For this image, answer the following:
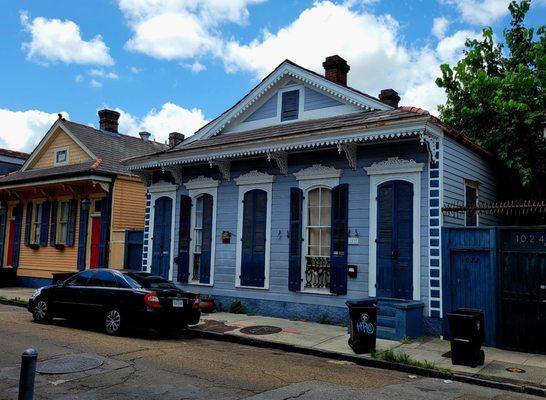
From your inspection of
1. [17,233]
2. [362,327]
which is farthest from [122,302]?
[17,233]

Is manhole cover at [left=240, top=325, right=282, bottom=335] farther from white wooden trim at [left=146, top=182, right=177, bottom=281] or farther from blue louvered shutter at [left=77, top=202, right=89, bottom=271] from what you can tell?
blue louvered shutter at [left=77, top=202, right=89, bottom=271]

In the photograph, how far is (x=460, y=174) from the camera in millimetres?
12625

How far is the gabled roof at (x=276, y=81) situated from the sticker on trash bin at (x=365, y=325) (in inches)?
249

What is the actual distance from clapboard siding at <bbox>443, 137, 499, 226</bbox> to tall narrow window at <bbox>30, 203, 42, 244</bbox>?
1812cm

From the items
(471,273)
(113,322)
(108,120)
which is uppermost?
(108,120)

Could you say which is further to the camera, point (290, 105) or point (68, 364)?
point (290, 105)

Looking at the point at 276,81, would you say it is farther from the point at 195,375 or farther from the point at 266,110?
the point at 195,375

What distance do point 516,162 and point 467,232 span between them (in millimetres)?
5280

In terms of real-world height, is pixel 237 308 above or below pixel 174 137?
below

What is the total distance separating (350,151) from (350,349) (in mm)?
4987

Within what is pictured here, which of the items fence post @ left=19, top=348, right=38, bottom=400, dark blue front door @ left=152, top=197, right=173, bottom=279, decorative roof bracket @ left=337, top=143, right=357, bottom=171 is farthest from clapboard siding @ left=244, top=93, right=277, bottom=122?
fence post @ left=19, top=348, right=38, bottom=400

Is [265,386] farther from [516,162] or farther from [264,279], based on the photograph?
[516,162]

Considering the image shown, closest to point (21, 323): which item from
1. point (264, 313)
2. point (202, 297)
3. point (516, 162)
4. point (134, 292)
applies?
point (134, 292)

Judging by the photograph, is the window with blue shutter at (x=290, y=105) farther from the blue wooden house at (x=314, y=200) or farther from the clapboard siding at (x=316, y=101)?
the clapboard siding at (x=316, y=101)
